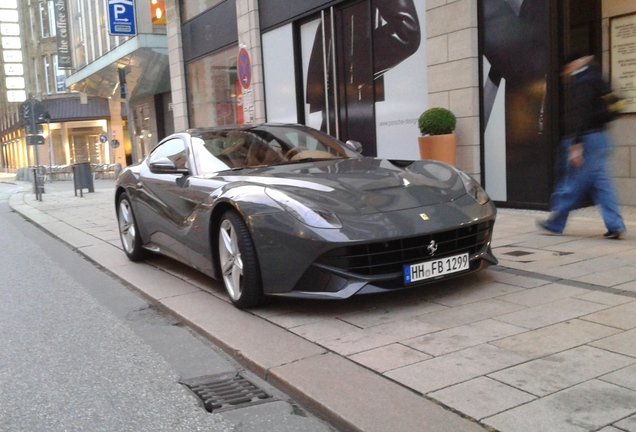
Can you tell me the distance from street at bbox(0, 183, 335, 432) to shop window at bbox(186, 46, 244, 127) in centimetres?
1126

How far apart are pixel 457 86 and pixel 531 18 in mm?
1394

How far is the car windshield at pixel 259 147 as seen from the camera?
222 inches

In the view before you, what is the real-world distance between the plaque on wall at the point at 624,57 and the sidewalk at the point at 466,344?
3.20 m

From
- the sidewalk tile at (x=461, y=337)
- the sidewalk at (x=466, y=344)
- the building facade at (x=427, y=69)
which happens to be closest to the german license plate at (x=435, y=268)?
the sidewalk at (x=466, y=344)

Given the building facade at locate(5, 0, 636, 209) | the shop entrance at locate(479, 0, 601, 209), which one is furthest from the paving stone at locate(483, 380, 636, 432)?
the shop entrance at locate(479, 0, 601, 209)

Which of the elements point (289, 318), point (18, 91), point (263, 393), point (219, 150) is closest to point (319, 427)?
point (263, 393)

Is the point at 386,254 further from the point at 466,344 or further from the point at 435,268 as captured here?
the point at 466,344

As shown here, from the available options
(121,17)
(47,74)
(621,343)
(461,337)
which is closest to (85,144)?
(47,74)

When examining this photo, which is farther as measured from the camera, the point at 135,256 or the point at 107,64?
the point at 107,64

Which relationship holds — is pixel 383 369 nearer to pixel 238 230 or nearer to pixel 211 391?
pixel 211 391

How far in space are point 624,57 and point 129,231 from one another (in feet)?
21.7

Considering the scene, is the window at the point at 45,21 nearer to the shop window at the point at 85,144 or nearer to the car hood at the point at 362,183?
the shop window at the point at 85,144

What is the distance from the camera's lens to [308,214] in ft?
14.1

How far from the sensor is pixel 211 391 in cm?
351
